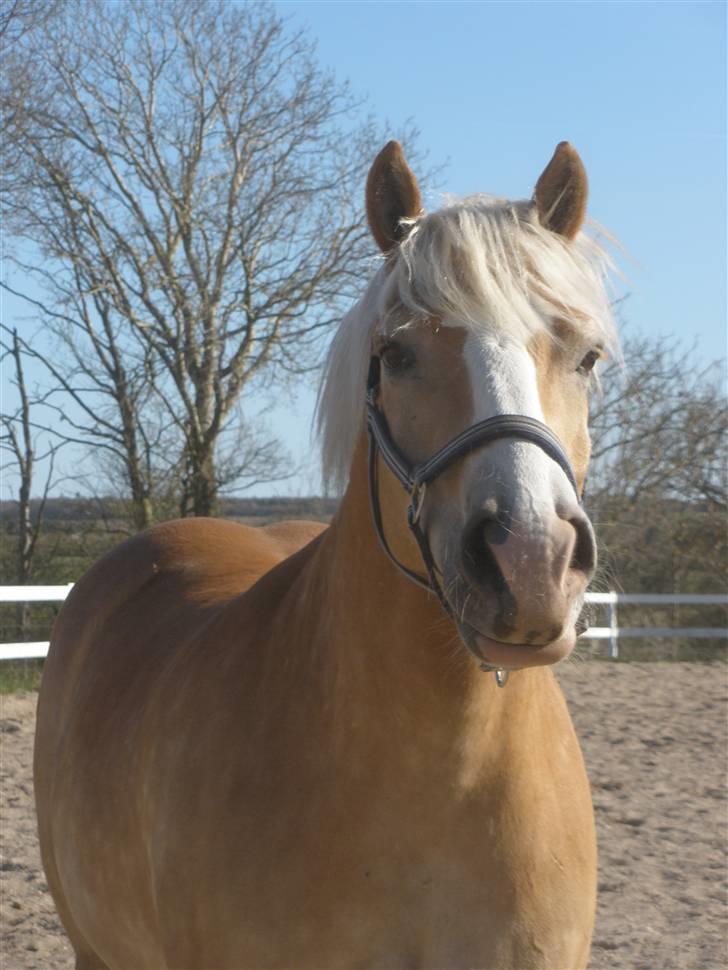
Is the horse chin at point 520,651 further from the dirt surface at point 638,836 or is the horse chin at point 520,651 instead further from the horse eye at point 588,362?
the dirt surface at point 638,836

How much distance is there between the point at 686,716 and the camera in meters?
10.1

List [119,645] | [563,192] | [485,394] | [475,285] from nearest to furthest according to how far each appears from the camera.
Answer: [485,394] < [475,285] < [563,192] < [119,645]

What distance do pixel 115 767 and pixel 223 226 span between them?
1550 cm

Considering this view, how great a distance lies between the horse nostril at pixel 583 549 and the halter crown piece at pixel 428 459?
82 mm

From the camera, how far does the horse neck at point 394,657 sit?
7.00ft

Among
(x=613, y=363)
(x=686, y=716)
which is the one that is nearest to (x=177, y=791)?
(x=613, y=363)

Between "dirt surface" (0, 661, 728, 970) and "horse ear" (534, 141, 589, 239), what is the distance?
0.92 meters

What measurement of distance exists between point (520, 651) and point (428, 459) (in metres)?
0.38

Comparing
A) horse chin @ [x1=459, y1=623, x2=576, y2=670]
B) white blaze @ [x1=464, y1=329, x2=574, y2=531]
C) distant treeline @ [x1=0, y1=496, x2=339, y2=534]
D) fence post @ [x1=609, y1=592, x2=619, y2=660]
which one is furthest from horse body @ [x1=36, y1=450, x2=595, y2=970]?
fence post @ [x1=609, y1=592, x2=619, y2=660]

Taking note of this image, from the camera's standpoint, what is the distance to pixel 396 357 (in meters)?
2.10

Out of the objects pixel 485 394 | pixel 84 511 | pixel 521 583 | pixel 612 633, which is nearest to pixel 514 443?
pixel 485 394

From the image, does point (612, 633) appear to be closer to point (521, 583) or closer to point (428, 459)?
point (428, 459)

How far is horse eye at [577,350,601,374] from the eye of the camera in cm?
216

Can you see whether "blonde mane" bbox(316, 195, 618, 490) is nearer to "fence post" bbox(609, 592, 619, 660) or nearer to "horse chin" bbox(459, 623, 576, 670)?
"horse chin" bbox(459, 623, 576, 670)
